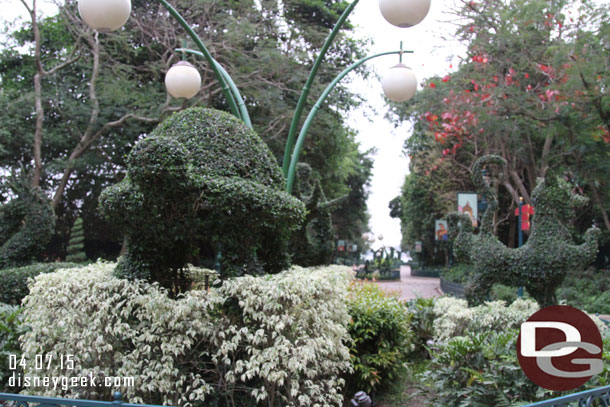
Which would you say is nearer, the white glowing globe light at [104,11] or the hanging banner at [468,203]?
the white glowing globe light at [104,11]

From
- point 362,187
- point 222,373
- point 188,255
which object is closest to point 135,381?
point 222,373

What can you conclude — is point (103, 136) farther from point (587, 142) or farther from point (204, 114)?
point (587, 142)

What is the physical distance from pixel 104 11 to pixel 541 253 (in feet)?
21.9

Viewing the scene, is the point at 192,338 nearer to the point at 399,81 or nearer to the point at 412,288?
the point at 399,81

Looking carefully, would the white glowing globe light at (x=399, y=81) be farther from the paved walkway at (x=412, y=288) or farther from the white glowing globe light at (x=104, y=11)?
the paved walkway at (x=412, y=288)

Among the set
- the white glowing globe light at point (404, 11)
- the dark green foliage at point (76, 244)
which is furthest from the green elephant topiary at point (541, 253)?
the dark green foliage at point (76, 244)

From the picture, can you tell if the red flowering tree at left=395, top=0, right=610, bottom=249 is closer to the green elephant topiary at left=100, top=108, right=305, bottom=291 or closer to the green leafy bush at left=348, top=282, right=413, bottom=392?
the green leafy bush at left=348, top=282, right=413, bottom=392

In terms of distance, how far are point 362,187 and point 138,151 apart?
1430 inches

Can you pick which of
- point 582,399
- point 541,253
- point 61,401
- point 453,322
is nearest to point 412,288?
point 541,253

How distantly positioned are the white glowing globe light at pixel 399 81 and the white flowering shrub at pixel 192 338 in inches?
125

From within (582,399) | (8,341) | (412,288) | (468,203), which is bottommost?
(412,288)

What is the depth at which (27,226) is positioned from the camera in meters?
10.5

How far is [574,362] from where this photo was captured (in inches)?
107

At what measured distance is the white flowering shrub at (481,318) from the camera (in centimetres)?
678
